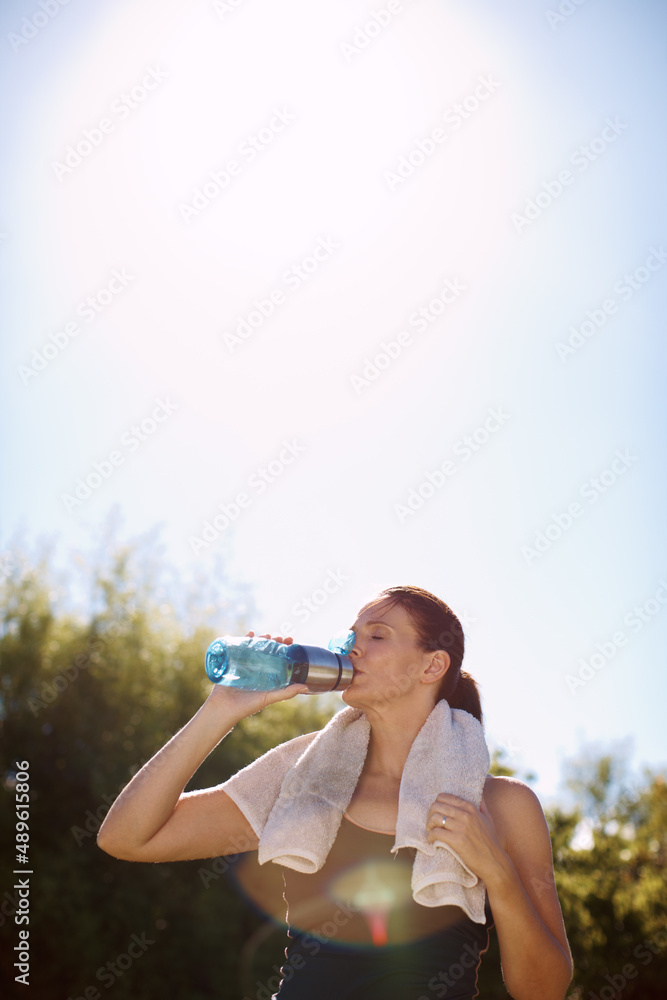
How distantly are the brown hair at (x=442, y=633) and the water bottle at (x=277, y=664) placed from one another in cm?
24

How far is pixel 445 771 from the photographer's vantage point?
219 cm

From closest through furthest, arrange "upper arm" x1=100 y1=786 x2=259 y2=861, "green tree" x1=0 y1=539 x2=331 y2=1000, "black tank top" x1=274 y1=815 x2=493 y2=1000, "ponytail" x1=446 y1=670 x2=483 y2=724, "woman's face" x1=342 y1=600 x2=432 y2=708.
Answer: "black tank top" x1=274 y1=815 x2=493 y2=1000 < "upper arm" x1=100 y1=786 x2=259 y2=861 < "woman's face" x1=342 y1=600 x2=432 y2=708 < "ponytail" x1=446 y1=670 x2=483 y2=724 < "green tree" x1=0 y1=539 x2=331 y2=1000

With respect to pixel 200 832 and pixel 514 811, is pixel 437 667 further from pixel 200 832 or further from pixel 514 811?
pixel 200 832

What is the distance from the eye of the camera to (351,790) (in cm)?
237

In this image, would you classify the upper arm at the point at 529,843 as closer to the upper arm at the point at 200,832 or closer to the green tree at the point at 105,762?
the upper arm at the point at 200,832

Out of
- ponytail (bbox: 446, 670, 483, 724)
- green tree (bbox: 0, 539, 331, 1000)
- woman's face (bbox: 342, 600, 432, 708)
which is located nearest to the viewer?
woman's face (bbox: 342, 600, 432, 708)

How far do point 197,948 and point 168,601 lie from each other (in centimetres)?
428

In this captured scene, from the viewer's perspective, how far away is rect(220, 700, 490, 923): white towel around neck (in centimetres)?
200

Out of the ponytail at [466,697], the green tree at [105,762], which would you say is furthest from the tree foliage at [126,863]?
the ponytail at [466,697]

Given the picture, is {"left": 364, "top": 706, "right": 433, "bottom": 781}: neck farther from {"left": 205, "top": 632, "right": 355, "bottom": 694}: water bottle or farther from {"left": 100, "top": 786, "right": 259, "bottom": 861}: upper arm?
{"left": 100, "top": 786, "right": 259, "bottom": 861}: upper arm

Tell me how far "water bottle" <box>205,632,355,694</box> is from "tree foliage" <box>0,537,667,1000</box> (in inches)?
218

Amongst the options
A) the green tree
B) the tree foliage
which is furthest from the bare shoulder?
the green tree

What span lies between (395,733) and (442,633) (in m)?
0.39

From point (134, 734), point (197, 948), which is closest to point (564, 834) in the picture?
point (197, 948)
